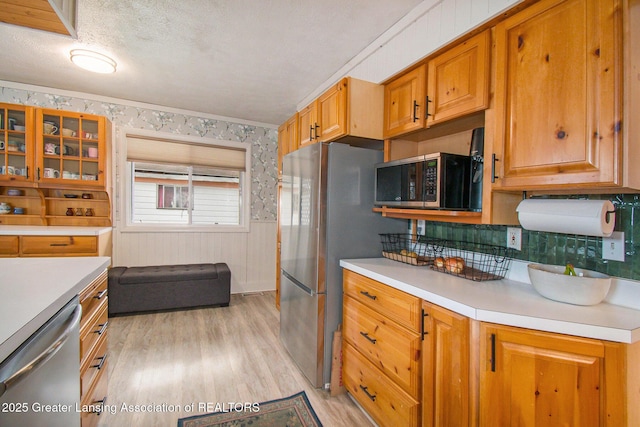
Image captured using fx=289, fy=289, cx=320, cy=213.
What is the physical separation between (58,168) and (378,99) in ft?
11.5

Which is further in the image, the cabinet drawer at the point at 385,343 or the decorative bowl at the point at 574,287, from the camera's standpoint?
the cabinet drawer at the point at 385,343

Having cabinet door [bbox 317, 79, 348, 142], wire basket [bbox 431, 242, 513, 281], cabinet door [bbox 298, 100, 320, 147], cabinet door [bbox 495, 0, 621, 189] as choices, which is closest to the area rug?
wire basket [bbox 431, 242, 513, 281]

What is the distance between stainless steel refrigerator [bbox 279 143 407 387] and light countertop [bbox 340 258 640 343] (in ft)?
1.59

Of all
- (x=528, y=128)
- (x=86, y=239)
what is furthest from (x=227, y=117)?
(x=528, y=128)

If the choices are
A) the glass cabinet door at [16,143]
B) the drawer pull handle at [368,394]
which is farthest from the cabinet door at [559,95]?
the glass cabinet door at [16,143]

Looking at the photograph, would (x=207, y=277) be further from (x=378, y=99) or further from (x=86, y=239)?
(x=378, y=99)

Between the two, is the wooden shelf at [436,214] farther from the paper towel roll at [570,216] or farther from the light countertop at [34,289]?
the light countertop at [34,289]

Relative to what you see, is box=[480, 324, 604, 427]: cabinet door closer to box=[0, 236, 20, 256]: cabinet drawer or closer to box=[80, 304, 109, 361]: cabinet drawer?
box=[80, 304, 109, 361]: cabinet drawer

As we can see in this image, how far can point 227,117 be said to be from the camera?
13.6ft

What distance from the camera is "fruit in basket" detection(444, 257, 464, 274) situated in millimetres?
1637

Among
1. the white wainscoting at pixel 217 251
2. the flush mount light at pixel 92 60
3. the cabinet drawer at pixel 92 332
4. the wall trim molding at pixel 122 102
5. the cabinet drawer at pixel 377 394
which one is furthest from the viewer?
the white wainscoting at pixel 217 251

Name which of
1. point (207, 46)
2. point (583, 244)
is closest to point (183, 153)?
point (207, 46)

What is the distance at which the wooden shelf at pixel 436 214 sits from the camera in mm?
1484

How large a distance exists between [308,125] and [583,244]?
2.11 meters
